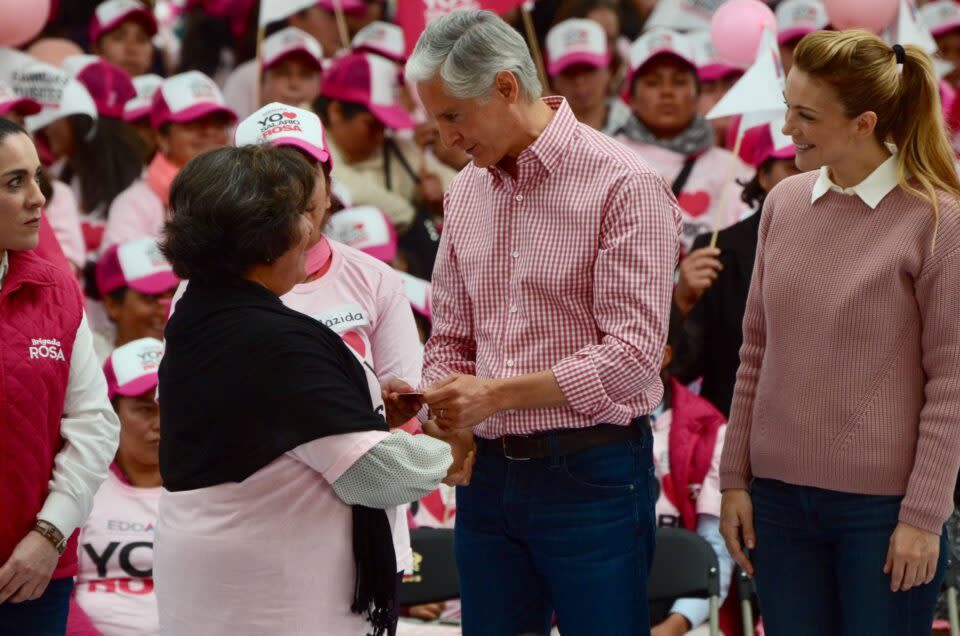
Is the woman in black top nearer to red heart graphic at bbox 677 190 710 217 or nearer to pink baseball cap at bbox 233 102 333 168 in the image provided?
pink baseball cap at bbox 233 102 333 168

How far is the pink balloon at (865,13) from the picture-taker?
17.3 ft

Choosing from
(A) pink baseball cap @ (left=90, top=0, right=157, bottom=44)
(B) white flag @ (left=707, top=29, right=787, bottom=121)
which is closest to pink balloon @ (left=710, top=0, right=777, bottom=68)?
(B) white flag @ (left=707, top=29, right=787, bottom=121)

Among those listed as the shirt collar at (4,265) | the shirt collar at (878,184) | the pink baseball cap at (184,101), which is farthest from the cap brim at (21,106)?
the shirt collar at (878,184)

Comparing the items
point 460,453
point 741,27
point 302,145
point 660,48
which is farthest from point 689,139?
point 460,453

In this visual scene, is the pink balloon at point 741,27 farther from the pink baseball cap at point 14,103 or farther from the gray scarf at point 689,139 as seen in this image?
the pink baseball cap at point 14,103

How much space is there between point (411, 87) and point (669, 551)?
9.82 ft

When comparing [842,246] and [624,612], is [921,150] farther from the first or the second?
[624,612]

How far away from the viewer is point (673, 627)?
4.01 metres

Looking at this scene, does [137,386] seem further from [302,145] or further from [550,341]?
[550,341]

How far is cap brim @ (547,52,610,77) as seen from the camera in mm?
6074

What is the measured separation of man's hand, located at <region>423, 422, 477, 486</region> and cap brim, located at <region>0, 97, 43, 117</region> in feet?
9.15

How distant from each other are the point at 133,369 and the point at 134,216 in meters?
1.26

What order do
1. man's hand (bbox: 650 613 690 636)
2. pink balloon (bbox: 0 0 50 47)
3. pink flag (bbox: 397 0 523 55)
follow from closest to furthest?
1. man's hand (bbox: 650 613 690 636)
2. pink flag (bbox: 397 0 523 55)
3. pink balloon (bbox: 0 0 50 47)

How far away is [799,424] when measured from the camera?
8.89 ft
